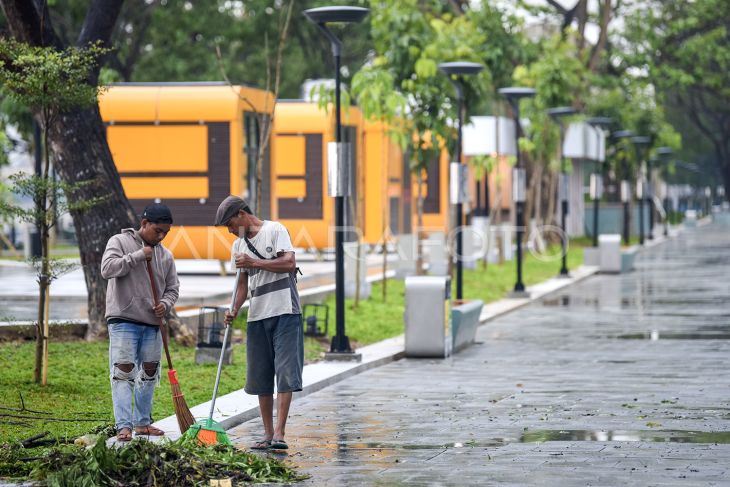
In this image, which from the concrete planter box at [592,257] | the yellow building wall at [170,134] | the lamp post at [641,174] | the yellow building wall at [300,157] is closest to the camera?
the yellow building wall at [170,134]

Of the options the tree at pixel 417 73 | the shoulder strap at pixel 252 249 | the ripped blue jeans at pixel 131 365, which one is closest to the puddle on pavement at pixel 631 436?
the shoulder strap at pixel 252 249

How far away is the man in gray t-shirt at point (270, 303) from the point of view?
11352 mm

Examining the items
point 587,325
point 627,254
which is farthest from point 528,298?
point 627,254

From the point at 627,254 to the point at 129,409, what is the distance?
1303 inches

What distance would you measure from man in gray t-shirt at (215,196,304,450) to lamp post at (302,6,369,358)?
6031 millimetres

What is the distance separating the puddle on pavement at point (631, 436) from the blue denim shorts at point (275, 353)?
1.84 m

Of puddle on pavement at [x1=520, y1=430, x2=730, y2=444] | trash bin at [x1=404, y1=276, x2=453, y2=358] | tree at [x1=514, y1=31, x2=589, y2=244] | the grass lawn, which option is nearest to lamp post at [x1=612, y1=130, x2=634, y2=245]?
tree at [x1=514, y1=31, x2=589, y2=244]

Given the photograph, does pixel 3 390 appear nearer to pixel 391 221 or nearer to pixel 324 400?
pixel 324 400

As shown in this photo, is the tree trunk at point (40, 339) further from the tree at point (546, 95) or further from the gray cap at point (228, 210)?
the tree at point (546, 95)

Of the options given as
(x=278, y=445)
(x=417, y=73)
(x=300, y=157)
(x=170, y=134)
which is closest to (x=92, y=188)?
(x=278, y=445)

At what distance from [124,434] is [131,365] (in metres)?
0.53

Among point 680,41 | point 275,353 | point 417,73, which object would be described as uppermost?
point 680,41

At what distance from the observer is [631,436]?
12008 mm

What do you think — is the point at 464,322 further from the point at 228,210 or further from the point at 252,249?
the point at 228,210
